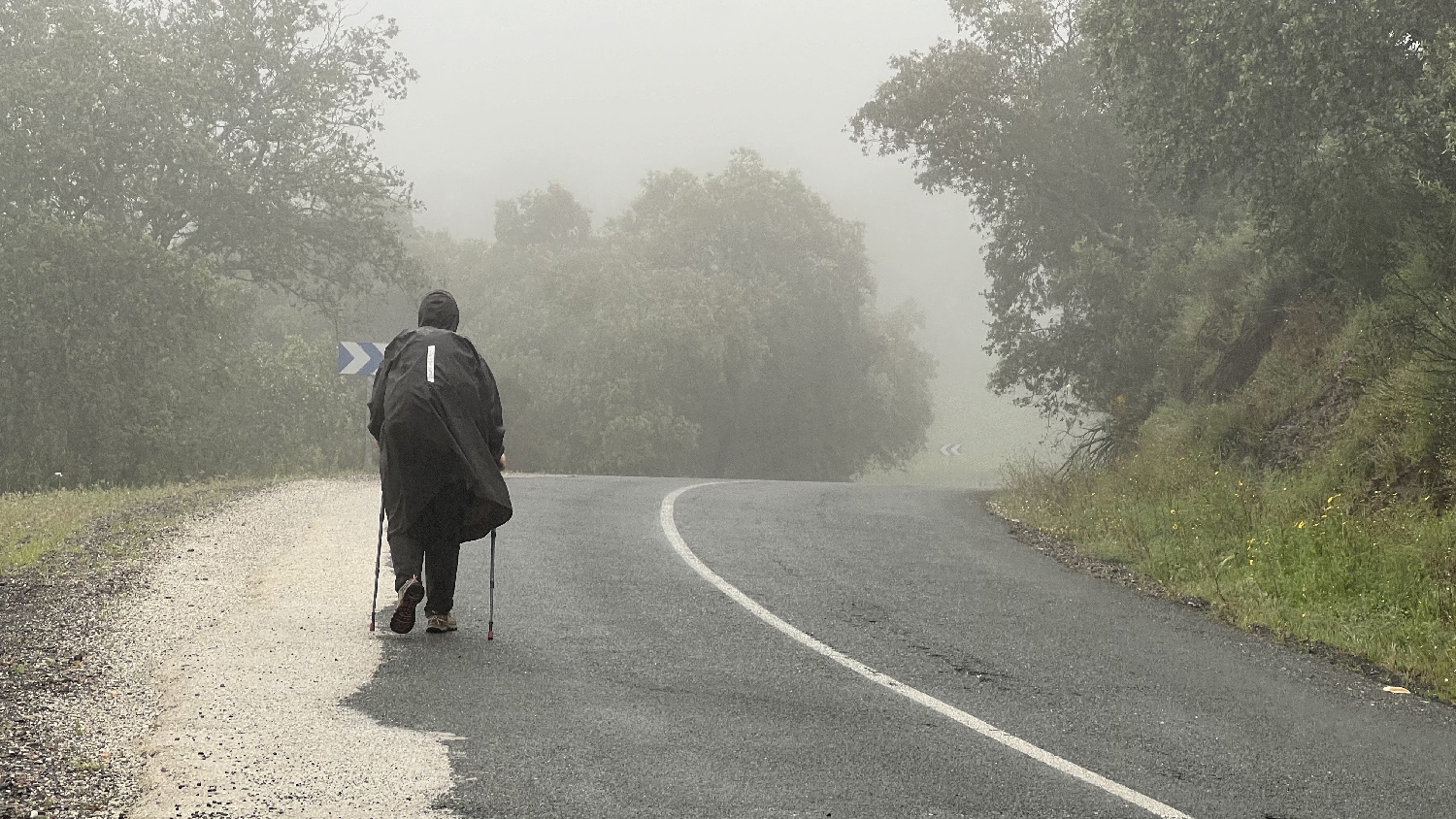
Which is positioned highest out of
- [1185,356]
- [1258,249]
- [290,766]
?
[1258,249]

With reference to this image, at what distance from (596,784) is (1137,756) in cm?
231

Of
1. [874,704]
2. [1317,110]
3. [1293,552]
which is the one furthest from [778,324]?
[874,704]

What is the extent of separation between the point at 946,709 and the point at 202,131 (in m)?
25.2

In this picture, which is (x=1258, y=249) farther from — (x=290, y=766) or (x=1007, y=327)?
(x=290, y=766)

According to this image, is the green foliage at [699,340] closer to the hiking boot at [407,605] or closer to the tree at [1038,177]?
the tree at [1038,177]

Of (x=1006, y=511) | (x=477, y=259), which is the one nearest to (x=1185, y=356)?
(x=1006, y=511)

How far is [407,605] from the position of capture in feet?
24.2

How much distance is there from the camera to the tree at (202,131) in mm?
25156

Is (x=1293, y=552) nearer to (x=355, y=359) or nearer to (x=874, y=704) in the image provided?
(x=874, y=704)

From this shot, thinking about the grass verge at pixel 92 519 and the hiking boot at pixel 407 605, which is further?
the grass verge at pixel 92 519

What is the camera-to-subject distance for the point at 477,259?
5366 centimetres

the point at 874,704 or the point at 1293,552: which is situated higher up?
the point at 1293,552

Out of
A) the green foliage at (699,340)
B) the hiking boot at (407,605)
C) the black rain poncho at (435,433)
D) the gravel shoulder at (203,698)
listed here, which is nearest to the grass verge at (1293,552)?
the black rain poncho at (435,433)

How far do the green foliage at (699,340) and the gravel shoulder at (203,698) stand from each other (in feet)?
105
